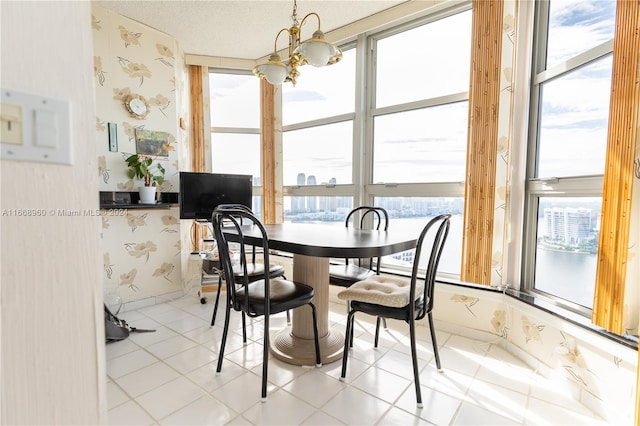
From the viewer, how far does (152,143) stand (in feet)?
10.1

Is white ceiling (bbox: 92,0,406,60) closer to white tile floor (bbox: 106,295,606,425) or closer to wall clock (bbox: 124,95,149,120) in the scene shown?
wall clock (bbox: 124,95,149,120)

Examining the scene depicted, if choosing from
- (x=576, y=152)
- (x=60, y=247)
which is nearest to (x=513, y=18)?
(x=576, y=152)

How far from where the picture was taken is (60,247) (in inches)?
19.1

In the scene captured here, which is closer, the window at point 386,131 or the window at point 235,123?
the window at point 386,131

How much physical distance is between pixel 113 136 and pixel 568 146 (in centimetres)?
351

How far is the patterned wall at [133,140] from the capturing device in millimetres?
2773

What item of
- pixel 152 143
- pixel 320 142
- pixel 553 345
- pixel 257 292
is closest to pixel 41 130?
pixel 257 292

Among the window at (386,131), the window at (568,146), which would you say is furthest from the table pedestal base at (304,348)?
the window at (568,146)

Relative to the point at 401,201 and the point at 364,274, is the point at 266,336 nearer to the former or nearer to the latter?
the point at 364,274

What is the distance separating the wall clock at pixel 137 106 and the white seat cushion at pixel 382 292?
2.59 metres

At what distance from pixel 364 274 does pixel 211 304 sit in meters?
1.68

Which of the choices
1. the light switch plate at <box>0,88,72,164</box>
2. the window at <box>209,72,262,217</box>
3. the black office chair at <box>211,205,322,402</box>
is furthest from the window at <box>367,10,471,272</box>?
the light switch plate at <box>0,88,72,164</box>

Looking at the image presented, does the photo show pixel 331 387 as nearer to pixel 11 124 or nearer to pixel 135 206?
pixel 11 124

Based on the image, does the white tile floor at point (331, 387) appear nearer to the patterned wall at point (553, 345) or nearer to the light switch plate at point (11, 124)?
the patterned wall at point (553, 345)
